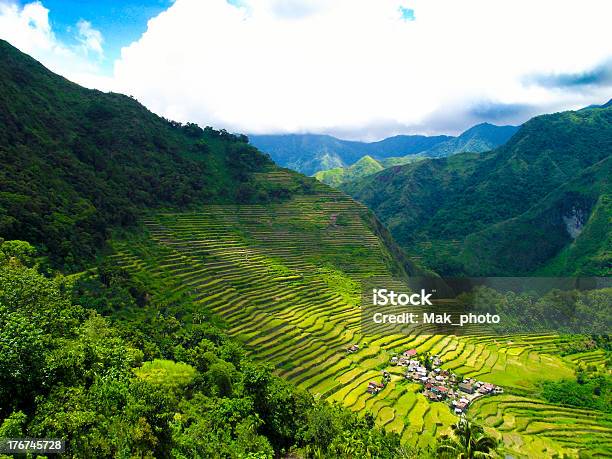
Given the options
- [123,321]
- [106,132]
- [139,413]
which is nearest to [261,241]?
[123,321]

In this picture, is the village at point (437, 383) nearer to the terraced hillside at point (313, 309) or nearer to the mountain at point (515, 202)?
the terraced hillside at point (313, 309)

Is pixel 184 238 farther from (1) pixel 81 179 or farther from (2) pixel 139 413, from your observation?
(2) pixel 139 413

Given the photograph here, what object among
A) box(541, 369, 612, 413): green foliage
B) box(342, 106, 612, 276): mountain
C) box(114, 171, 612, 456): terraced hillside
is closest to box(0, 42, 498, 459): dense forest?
box(114, 171, 612, 456): terraced hillside

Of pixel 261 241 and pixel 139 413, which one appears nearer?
pixel 139 413

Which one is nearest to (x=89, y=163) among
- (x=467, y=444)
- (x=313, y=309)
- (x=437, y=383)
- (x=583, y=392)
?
(x=313, y=309)

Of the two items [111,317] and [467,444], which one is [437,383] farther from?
[111,317]

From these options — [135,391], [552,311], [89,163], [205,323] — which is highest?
[89,163]
